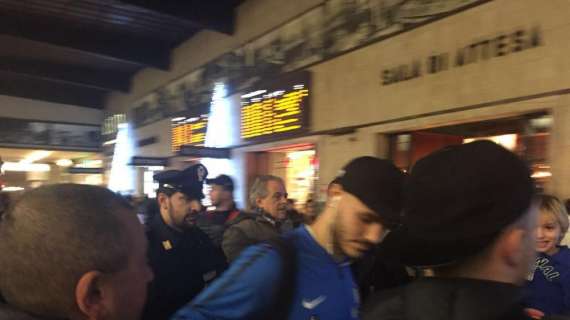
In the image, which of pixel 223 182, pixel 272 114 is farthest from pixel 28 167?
pixel 223 182

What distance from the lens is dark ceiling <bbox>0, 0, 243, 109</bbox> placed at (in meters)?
9.38

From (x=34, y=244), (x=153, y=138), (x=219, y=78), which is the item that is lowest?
(x=34, y=244)

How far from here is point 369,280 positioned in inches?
95.3

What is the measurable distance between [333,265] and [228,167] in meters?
7.61

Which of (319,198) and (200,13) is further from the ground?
(200,13)

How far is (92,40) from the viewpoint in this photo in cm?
1195

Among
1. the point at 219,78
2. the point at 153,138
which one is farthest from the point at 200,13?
the point at 153,138

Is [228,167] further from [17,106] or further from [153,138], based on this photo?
[17,106]

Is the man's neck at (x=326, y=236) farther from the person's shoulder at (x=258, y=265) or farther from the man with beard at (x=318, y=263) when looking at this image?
the person's shoulder at (x=258, y=265)

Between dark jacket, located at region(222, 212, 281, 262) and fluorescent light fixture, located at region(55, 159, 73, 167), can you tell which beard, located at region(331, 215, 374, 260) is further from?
fluorescent light fixture, located at region(55, 159, 73, 167)

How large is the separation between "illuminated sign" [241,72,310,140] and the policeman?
4.04 metres

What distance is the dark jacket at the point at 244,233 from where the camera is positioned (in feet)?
9.82

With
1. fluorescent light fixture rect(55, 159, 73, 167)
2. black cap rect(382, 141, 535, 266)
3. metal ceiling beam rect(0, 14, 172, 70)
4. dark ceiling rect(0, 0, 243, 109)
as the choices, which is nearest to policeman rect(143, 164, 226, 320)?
black cap rect(382, 141, 535, 266)

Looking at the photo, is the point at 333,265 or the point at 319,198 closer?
the point at 333,265
